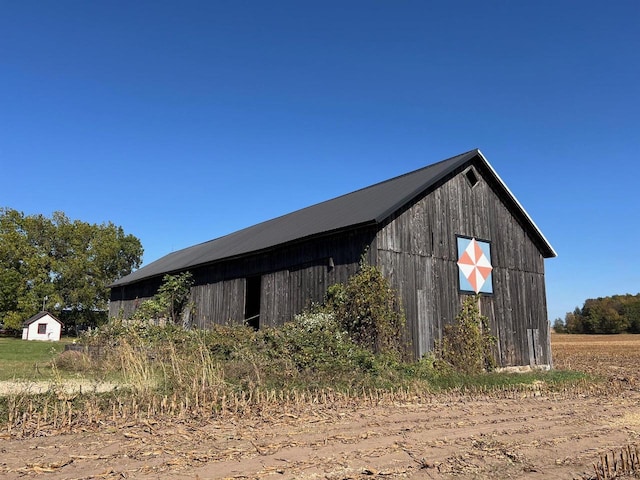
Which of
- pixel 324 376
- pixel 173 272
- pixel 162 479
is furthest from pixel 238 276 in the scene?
pixel 162 479

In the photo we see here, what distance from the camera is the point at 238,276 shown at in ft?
66.1

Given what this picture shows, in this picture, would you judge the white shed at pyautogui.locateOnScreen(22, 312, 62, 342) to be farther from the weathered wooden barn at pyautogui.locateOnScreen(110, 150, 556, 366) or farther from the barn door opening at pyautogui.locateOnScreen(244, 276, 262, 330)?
the weathered wooden barn at pyautogui.locateOnScreen(110, 150, 556, 366)

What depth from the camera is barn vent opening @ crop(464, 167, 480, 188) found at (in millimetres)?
17359

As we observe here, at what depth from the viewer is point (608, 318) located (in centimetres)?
8588

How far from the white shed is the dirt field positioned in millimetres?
54198

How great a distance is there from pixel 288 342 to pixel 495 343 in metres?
7.78

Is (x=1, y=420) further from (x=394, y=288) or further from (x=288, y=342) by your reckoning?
(x=394, y=288)

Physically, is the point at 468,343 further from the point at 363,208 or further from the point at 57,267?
the point at 57,267

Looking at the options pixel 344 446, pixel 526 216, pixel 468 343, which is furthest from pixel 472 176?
pixel 344 446

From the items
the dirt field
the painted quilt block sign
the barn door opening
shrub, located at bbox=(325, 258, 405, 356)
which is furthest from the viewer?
the barn door opening

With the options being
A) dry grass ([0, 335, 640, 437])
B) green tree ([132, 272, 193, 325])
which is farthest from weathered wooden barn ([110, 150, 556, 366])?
dry grass ([0, 335, 640, 437])

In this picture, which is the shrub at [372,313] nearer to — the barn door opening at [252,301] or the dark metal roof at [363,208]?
the dark metal roof at [363,208]

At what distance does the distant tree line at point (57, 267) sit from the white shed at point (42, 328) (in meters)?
3.35

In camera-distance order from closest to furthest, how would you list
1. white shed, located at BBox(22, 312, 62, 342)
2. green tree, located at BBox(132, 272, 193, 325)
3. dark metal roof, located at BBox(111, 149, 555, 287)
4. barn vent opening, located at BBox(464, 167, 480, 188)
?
dark metal roof, located at BBox(111, 149, 555, 287)
barn vent opening, located at BBox(464, 167, 480, 188)
green tree, located at BBox(132, 272, 193, 325)
white shed, located at BBox(22, 312, 62, 342)
